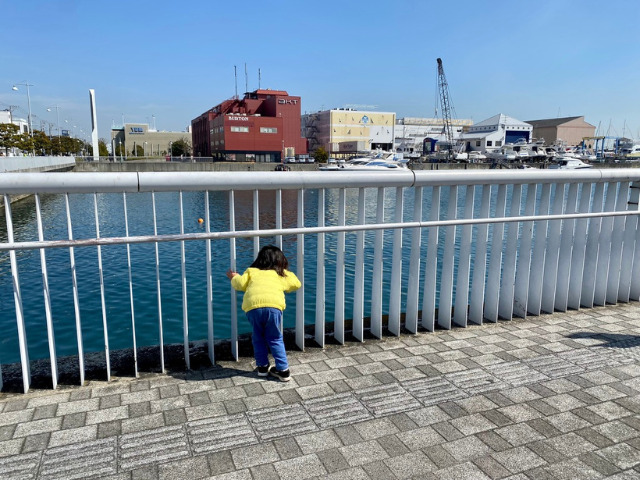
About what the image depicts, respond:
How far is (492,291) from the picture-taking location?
5.05 m

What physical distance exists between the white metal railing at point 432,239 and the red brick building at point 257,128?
99.4 metres

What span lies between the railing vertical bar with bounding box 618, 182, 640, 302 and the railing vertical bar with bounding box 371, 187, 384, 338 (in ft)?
10.8

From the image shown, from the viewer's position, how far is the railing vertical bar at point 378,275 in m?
4.38

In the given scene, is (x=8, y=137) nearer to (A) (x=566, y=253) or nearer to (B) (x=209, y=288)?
(B) (x=209, y=288)

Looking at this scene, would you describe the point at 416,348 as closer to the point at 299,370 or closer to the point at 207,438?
the point at 299,370

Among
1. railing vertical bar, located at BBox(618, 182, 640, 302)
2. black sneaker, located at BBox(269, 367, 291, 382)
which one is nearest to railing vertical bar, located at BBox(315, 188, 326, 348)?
black sneaker, located at BBox(269, 367, 291, 382)

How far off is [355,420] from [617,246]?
4278mm

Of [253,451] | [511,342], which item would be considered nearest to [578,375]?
[511,342]

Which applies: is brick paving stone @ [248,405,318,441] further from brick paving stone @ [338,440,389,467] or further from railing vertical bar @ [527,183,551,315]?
railing vertical bar @ [527,183,551,315]

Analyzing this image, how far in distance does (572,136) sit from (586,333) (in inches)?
6939

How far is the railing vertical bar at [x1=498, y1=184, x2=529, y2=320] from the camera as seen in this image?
4902 millimetres

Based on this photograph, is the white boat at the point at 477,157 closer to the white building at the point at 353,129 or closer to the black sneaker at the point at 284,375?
the white building at the point at 353,129

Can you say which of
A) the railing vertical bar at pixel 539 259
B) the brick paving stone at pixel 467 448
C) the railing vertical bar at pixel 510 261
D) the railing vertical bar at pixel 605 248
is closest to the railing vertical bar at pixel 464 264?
the railing vertical bar at pixel 510 261

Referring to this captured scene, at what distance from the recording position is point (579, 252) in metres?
5.41
